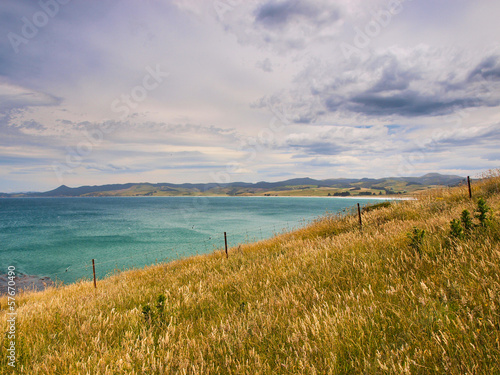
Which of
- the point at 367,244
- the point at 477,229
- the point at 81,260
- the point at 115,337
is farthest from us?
the point at 81,260

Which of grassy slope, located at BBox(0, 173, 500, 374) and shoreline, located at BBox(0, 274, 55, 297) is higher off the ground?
grassy slope, located at BBox(0, 173, 500, 374)

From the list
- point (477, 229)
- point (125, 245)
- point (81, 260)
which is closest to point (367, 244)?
point (477, 229)

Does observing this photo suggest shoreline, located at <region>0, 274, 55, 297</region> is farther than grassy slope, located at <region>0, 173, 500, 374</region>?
Yes

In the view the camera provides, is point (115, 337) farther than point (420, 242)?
No

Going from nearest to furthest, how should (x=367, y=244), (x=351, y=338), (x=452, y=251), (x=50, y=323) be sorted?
1. (x=351, y=338)
2. (x=452, y=251)
3. (x=50, y=323)
4. (x=367, y=244)

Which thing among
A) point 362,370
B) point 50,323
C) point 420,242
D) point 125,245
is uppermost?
point 420,242

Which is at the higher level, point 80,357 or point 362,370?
point 362,370

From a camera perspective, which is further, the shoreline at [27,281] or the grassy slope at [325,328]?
the shoreline at [27,281]

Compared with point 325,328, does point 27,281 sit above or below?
below

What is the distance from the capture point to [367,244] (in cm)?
663

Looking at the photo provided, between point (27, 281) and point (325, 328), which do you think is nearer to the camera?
point (325, 328)

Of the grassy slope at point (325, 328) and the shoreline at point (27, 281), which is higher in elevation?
the grassy slope at point (325, 328)

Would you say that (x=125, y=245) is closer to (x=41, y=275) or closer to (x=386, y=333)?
(x=41, y=275)

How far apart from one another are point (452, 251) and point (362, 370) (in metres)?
3.07
